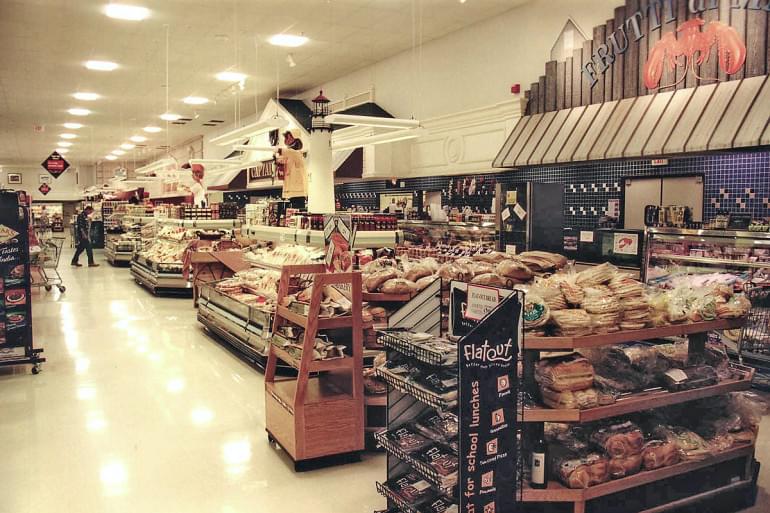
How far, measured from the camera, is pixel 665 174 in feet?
22.9

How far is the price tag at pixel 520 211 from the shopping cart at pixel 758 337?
8.75 ft

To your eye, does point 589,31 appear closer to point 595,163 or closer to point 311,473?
point 595,163

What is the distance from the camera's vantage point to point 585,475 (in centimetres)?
303

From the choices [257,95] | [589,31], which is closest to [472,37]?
[589,31]

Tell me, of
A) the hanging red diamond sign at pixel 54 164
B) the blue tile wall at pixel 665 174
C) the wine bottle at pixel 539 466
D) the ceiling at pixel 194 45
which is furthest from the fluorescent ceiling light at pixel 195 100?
the wine bottle at pixel 539 466

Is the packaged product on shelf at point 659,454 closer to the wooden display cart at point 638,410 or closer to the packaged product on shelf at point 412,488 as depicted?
the wooden display cart at point 638,410

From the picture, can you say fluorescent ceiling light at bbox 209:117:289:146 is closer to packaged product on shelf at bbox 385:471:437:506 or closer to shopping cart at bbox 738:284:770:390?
packaged product on shelf at bbox 385:471:437:506

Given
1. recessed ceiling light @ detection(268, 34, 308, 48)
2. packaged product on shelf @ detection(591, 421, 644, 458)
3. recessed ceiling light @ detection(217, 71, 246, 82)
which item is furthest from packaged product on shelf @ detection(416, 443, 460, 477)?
recessed ceiling light @ detection(217, 71, 246, 82)

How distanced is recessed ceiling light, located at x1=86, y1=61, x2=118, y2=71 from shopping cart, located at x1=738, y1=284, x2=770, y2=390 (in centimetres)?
1115

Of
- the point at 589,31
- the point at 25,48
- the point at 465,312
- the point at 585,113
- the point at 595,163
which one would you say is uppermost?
the point at 25,48

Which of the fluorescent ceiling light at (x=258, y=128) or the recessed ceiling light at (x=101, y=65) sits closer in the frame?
the fluorescent ceiling light at (x=258, y=128)

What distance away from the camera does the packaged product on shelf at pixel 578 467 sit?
3008 mm

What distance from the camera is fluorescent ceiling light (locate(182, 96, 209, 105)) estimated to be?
15.2 metres

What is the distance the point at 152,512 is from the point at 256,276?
5.04 meters
